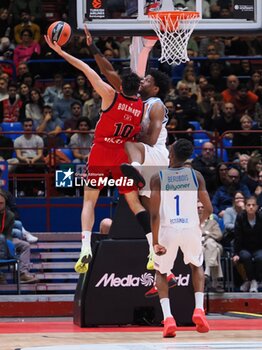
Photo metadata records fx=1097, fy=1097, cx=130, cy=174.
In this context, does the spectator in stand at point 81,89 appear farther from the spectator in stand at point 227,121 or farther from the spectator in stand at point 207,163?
the spectator in stand at point 207,163

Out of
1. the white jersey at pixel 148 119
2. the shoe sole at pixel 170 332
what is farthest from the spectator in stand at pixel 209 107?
the shoe sole at pixel 170 332

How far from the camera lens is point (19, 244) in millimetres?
15445

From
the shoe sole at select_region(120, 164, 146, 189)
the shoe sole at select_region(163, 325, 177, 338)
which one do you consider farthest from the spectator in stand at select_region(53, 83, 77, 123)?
the shoe sole at select_region(163, 325, 177, 338)

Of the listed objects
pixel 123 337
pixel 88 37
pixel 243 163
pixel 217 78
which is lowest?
pixel 123 337

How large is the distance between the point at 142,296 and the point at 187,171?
2.09 metres

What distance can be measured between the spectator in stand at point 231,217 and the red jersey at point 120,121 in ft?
14.0

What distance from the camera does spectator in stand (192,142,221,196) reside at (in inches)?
649

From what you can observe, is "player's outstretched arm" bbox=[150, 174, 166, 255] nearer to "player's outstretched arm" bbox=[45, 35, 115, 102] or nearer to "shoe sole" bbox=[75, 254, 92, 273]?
Result: "shoe sole" bbox=[75, 254, 92, 273]

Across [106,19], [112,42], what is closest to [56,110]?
[112,42]

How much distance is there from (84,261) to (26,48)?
9386mm

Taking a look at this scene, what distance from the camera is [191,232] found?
1050cm

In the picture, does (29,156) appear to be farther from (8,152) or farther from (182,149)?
(182,149)

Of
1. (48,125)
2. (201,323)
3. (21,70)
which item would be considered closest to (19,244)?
(48,125)

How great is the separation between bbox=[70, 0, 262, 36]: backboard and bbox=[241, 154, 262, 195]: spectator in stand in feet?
14.1
